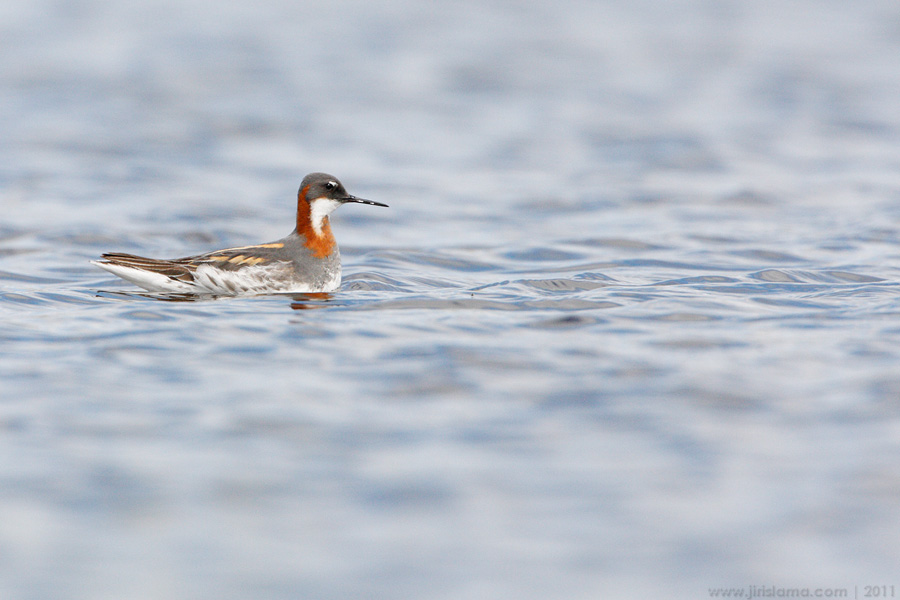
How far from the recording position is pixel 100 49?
26.4m

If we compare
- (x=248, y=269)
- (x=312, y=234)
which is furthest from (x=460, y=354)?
(x=312, y=234)

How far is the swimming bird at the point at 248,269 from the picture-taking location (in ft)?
36.0

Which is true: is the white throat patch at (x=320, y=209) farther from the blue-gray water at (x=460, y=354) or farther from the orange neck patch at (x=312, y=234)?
the blue-gray water at (x=460, y=354)

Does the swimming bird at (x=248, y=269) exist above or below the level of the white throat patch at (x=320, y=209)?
below

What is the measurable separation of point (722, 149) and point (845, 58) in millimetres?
8839

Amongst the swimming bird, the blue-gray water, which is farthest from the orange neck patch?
the blue-gray water

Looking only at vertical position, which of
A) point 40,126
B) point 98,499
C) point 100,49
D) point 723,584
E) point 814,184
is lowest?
point 723,584

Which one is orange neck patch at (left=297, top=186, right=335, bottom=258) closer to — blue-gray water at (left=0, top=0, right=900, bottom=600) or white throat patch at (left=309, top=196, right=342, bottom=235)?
white throat patch at (left=309, top=196, right=342, bottom=235)

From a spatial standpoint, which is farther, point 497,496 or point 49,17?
point 49,17

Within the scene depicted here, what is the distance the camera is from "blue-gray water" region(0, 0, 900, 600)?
5906 mm

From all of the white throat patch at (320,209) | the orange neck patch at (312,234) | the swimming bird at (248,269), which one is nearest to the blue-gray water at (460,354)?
the swimming bird at (248,269)

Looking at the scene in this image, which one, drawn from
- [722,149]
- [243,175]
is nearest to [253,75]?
[243,175]

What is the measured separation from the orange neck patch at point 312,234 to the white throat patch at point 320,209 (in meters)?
0.03

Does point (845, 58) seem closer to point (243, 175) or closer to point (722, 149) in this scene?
point (722, 149)
